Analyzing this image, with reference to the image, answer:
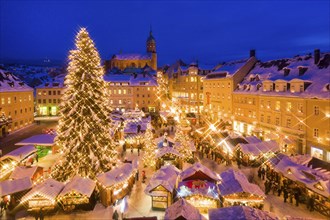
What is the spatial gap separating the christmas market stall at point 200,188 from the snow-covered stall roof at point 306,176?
6048mm

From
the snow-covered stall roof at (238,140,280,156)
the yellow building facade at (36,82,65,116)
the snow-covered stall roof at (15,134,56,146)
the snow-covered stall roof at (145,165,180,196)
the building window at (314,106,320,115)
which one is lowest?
the snow-covered stall roof at (145,165,180,196)

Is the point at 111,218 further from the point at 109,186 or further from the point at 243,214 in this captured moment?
the point at 243,214

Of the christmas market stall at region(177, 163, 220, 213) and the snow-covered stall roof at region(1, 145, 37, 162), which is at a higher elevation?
the snow-covered stall roof at region(1, 145, 37, 162)

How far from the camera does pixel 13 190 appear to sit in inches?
728

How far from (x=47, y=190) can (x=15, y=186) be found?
134 inches

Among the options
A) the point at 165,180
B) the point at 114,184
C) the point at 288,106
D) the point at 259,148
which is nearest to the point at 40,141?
the point at 114,184

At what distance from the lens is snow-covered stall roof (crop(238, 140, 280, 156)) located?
2726 centimetres

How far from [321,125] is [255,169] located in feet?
29.1

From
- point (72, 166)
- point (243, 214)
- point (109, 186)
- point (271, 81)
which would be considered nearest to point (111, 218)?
point (109, 186)

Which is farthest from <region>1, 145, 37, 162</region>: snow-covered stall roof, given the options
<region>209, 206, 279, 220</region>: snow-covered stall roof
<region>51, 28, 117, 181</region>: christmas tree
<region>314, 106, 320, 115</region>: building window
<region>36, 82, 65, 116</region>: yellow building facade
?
<region>36, 82, 65, 116</region>: yellow building facade

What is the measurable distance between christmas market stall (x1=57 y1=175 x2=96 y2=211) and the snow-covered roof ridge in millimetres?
34551

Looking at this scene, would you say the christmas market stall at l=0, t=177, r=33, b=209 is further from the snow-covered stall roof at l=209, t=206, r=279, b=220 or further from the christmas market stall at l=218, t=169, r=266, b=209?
the christmas market stall at l=218, t=169, r=266, b=209

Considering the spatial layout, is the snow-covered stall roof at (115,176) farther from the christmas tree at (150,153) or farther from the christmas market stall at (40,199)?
the christmas tree at (150,153)

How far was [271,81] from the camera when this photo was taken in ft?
122
